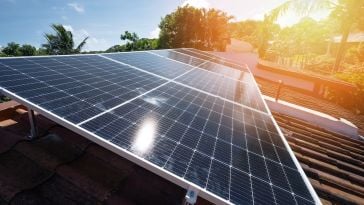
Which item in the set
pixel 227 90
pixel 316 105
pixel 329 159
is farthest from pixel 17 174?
pixel 316 105

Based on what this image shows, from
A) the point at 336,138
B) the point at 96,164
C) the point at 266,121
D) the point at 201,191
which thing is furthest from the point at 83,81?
the point at 336,138

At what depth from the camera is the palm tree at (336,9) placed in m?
25.4

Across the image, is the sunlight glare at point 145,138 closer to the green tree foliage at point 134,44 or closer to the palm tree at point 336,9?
the palm tree at point 336,9

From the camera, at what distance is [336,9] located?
108ft

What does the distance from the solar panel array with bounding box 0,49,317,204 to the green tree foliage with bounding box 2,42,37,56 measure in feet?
204

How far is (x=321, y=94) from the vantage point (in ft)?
62.3

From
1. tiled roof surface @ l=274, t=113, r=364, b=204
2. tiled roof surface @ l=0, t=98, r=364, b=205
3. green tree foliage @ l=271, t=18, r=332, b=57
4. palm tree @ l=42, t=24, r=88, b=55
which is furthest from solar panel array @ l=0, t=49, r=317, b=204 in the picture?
green tree foliage @ l=271, t=18, r=332, b=57

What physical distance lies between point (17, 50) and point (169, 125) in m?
66.6

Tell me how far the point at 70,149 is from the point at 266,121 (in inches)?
172

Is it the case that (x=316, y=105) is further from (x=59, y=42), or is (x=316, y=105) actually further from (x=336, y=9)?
(x=59, y=42)

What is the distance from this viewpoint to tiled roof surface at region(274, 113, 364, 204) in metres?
5.89

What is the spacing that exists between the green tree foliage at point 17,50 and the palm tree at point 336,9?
53.5 meters

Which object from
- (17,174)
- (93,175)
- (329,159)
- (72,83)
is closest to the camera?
(17,174)

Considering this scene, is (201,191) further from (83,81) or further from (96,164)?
(83,81)
